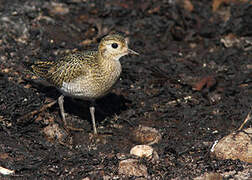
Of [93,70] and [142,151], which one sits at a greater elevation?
[93,70]

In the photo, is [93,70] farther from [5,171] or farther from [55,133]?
[5,171]

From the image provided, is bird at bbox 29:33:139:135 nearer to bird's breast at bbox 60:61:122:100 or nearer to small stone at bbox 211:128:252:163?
bird's breast at bbox 60:61:122:100

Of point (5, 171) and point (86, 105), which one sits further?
point (86, 105)

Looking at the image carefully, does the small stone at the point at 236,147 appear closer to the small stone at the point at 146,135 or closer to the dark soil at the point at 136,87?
the dark soil at the point at 136,87

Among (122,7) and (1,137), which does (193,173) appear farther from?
(122,7)

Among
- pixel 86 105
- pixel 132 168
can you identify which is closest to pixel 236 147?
pixel 132 168

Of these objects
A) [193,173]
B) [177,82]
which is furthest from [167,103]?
[193,173]

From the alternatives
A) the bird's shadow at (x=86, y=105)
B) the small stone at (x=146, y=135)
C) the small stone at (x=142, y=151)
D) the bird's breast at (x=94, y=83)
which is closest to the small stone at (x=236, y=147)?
the small stone at (x=142, y=151)
